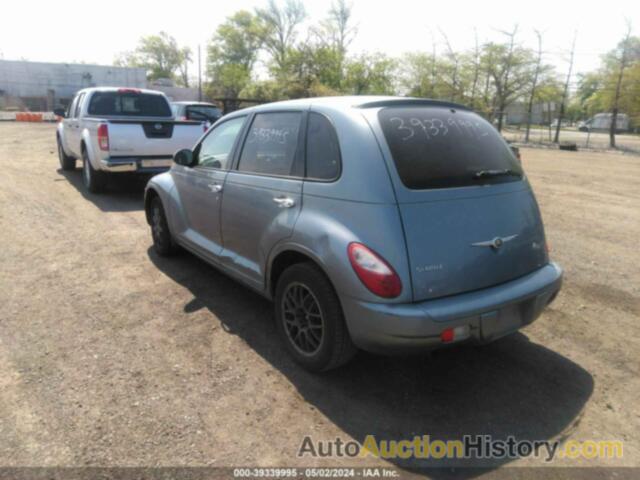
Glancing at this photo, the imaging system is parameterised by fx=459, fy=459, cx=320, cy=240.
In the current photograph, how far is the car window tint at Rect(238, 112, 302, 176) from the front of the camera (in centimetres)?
333

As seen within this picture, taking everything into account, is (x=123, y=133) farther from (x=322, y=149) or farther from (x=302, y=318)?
(x=302, y=318)

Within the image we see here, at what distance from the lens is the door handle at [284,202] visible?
3.12 m

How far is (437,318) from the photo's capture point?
2.51 metres

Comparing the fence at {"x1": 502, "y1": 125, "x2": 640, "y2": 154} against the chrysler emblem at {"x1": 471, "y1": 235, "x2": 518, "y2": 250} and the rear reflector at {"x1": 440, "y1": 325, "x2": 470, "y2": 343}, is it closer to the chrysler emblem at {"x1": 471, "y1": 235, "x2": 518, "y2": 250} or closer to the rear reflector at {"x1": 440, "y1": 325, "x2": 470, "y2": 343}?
the chrysler emblem at {"x1": 471, "y1": 235, "x2": 518, "y2": 250}

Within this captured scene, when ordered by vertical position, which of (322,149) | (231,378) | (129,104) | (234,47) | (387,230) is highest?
(234,47)

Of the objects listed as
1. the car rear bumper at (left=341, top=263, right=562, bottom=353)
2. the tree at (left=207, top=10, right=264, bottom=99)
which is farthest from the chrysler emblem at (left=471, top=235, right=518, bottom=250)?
the tree at (left=207, top=10, right=264, bottom=99)

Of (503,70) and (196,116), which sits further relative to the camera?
(503,70)

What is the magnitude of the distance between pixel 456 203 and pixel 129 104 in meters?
8.62

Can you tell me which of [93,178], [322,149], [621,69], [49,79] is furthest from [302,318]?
[49,79]

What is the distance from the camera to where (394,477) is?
231 centimetres

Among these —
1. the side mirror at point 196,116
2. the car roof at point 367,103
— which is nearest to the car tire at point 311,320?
the car roof at point 367,103

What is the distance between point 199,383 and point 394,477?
139 centimetres

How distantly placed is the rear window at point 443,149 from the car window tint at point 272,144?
737 millimetres

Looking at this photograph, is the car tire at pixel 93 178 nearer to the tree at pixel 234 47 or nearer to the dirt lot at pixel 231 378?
the dirt lot at pixel 231 378
